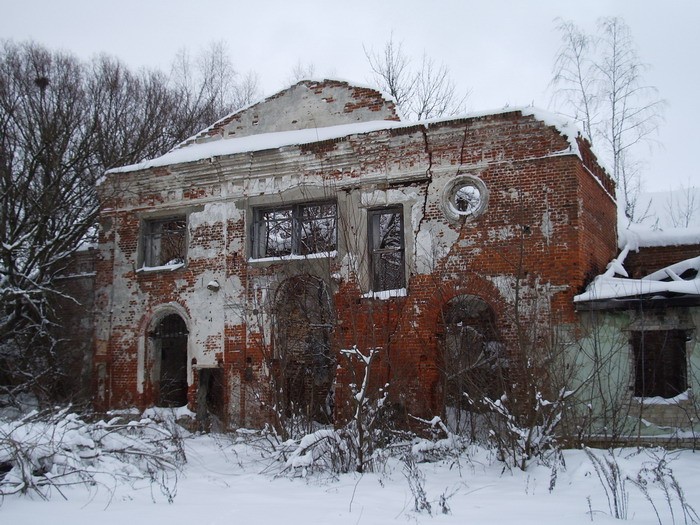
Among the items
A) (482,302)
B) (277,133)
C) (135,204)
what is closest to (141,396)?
(135,204)

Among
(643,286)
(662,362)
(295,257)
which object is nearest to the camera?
(643,286)

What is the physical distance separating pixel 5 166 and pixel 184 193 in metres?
5.95

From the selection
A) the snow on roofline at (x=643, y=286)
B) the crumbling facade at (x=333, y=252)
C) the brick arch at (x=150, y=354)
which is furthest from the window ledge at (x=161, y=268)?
the snow on roofline at (x=643, y=286)

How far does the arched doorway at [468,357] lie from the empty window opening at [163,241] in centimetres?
645

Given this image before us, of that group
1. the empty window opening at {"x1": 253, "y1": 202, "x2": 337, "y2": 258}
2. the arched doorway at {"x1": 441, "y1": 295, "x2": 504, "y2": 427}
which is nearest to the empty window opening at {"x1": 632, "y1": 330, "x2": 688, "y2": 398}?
the arched doorway at {"x1": 441, "y1": 295, "x2": 504, "y2": 427}

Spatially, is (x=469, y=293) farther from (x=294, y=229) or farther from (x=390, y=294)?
(x=294, y=229)

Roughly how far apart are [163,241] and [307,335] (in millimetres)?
4510

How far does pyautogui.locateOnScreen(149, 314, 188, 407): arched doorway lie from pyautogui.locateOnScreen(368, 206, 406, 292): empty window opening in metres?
4.55

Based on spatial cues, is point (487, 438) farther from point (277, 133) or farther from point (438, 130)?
point (277, 133)

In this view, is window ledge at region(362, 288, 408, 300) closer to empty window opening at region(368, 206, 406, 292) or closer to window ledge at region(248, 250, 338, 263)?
empty window opening at region(368, 206, 406, 292)

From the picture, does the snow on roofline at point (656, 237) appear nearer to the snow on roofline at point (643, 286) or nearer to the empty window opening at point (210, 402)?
the snow on roofline at point (643, 286)

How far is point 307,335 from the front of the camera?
1370cm

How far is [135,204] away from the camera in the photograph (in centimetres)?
1592

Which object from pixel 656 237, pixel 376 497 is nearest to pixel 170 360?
pixel 376 497
